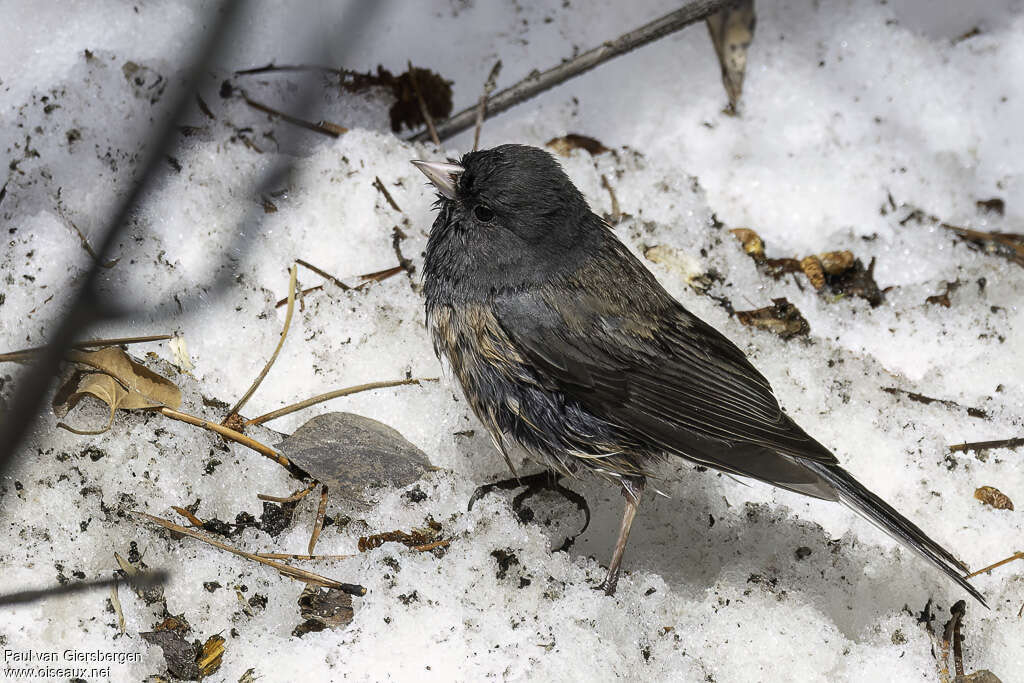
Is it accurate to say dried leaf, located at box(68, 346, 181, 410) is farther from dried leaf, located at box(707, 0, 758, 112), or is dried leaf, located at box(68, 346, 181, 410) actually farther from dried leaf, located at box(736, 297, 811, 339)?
dried leaf, located at box(707, 0, 758, 112)

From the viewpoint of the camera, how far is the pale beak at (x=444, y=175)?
104 inches

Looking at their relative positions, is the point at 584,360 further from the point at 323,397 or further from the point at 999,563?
the point at 999,563

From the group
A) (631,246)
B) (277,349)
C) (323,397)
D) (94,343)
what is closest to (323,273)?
(277,349)

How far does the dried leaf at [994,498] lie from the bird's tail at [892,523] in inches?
19.6

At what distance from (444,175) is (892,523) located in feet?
5.27

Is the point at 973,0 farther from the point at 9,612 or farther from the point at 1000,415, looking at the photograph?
the point at 9,612

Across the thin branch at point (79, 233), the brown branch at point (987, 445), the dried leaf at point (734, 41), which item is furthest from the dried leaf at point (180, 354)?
the brown branch at point (987, 445)

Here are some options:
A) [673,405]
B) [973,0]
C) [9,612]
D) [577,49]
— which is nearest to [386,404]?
[673,405]

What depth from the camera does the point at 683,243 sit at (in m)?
3.27

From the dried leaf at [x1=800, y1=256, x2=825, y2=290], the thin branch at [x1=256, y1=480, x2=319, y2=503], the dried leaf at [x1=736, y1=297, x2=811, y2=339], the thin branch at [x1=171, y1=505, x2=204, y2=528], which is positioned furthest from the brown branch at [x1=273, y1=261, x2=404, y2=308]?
the dried leaf at [x1=800, y1=256, x2=825, y2=290]

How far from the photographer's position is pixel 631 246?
3.24 meters

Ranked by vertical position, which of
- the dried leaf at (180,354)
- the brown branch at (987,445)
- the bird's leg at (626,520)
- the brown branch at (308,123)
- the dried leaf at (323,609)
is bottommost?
the dried leaf at (323,609)

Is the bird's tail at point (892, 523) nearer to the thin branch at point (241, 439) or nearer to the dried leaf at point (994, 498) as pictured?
the dried leaf at point (994, 498)

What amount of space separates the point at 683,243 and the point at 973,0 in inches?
68.3
